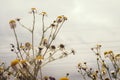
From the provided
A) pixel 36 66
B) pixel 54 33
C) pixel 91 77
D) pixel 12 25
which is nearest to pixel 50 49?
pixel 54 33

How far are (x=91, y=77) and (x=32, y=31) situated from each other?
3.36 metres

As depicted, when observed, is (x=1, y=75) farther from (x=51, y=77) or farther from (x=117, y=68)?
(x=117, y=68)

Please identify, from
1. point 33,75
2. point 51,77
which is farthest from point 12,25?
point 33,75

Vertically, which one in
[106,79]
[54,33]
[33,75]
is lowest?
[106,79]

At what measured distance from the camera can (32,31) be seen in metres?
8.18

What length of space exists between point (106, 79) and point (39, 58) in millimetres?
4712

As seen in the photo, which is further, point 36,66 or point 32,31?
point 32,31

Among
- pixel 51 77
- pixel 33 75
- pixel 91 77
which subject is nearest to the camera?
pixel 33 75

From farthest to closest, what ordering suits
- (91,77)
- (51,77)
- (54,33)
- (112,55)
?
(91,77), (112,55), (54,33), (51,77)

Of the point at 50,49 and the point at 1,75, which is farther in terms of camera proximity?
the point at 1,75

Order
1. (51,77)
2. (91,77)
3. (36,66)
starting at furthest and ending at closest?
(91,77) < (51,77) < (36,66)

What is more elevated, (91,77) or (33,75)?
(33,75)

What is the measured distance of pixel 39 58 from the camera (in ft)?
21.1

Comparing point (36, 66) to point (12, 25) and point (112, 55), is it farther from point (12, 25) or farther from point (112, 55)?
point (112, 55)
